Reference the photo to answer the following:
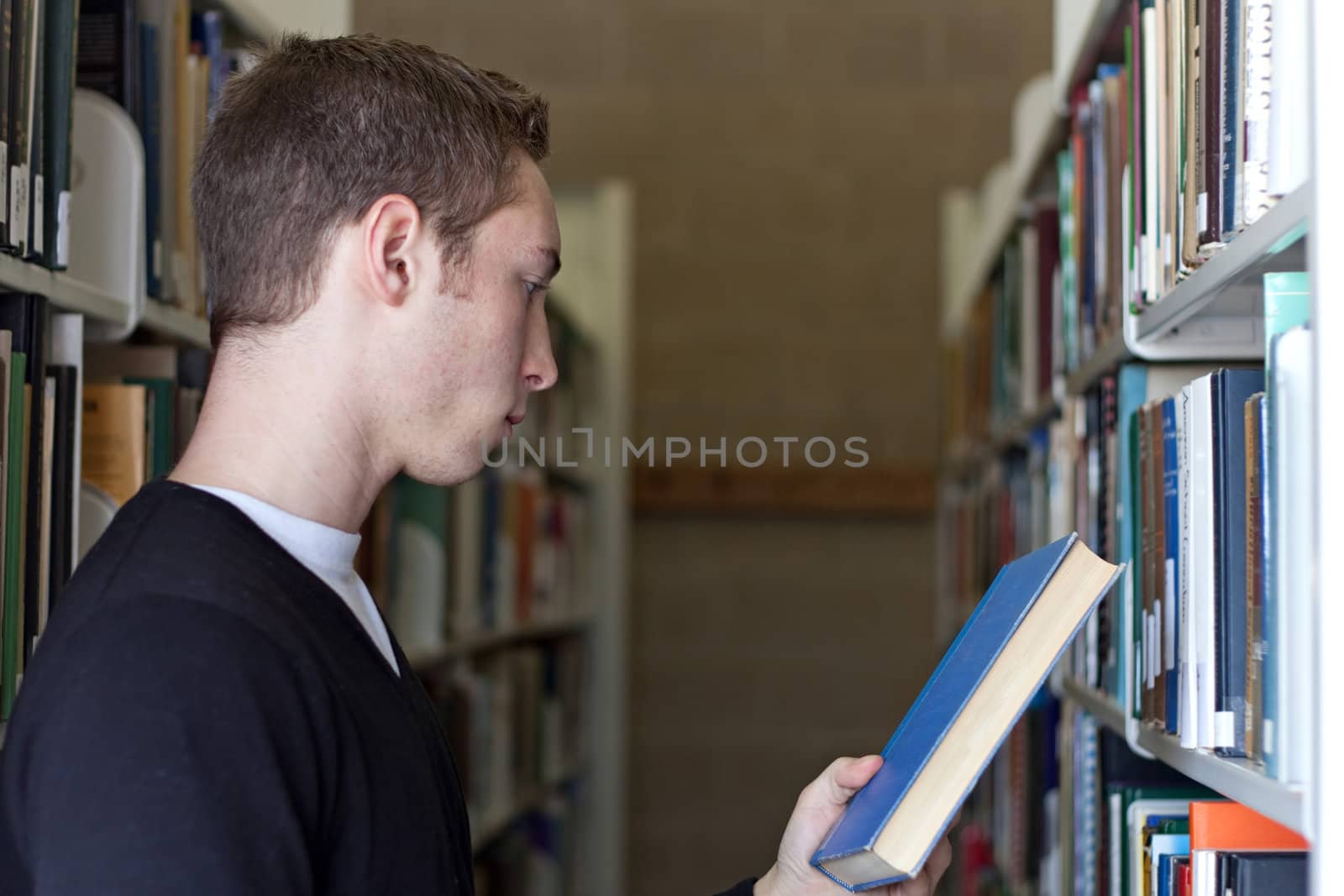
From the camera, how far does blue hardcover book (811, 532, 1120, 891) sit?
2.79ft

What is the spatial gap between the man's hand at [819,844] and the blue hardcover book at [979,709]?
5.2 inches

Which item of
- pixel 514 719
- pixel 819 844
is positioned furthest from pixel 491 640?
pixel 819 844

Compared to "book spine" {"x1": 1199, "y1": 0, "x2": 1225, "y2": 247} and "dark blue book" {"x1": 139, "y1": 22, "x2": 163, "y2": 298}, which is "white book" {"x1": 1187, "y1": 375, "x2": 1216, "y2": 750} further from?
"dark blue book" {"x1": 139, "y1": 22, "x2": 163, "y2": 298}

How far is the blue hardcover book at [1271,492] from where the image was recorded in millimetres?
818

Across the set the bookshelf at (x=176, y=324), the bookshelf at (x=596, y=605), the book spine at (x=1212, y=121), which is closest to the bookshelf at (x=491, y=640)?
the bookshelf at (x=596, y=605)

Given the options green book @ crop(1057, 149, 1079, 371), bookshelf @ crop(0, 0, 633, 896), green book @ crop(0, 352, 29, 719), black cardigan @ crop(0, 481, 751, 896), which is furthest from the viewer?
bookshelf @ crop(0, 0, 633, 896)

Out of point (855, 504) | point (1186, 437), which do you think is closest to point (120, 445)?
point (1186, 437)

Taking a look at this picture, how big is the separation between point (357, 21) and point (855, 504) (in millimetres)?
2092

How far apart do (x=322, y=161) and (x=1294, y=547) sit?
629 millimetres

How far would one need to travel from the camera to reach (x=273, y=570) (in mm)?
828

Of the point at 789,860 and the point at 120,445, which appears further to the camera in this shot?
the point at 120,445

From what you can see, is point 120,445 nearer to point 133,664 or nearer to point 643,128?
point 133,664

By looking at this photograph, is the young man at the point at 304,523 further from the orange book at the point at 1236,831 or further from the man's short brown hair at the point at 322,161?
the orange book at the point at 1236,831

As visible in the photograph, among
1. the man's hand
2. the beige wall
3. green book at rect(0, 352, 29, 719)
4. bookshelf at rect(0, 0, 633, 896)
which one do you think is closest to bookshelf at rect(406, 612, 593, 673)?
bookshelf at rect(0, 0, 633, 896)
